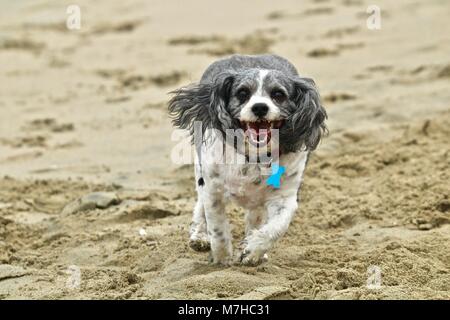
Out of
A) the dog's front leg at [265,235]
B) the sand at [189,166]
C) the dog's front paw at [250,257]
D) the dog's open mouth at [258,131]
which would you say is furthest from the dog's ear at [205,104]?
the sand at [189,166]

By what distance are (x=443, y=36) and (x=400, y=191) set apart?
14.4ft

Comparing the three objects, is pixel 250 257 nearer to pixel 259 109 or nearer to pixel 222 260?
pixel 222 260

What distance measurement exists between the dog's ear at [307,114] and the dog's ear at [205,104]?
356 mm

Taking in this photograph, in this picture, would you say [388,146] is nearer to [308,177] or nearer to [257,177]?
[308,177]

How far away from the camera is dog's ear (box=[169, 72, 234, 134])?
4992 millimetres

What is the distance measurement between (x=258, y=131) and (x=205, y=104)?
43 centimetres

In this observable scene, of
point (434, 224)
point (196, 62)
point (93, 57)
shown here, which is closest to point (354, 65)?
point (196, 62)

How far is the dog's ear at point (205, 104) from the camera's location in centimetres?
499

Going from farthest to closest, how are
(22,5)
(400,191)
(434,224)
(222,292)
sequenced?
(22,5)
(400,191)
(434,224)
(222,292)

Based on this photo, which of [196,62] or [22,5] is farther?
[22,5]

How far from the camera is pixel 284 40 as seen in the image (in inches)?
451

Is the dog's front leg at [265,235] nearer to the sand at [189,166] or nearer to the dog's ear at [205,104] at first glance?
the sand at [189,166]

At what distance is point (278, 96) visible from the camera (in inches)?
195

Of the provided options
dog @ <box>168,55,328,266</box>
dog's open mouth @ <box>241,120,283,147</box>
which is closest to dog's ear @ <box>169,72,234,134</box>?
dog @ <box>168,55,328,266</box>
